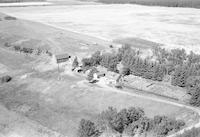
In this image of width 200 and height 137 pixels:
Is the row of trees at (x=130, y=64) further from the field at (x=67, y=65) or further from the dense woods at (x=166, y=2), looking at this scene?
the dense woods at (x=166, y=2)

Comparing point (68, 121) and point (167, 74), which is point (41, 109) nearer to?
point (68, 121)

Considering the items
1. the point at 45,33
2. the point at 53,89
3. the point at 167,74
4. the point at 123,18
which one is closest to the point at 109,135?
the point at 53,89

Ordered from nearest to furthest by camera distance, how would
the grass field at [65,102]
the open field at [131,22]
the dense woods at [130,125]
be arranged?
the dense woods at [130,125], the grass field at [65,102], the open field at [131,22]

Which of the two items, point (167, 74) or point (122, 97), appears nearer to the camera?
point (122, 97)

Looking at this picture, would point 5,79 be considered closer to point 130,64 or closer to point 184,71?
point 130,64

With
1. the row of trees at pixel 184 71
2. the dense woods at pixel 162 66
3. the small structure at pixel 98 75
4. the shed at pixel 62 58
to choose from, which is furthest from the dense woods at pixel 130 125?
the shed at pixel 62 58

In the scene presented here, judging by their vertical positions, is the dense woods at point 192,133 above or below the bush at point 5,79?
above
